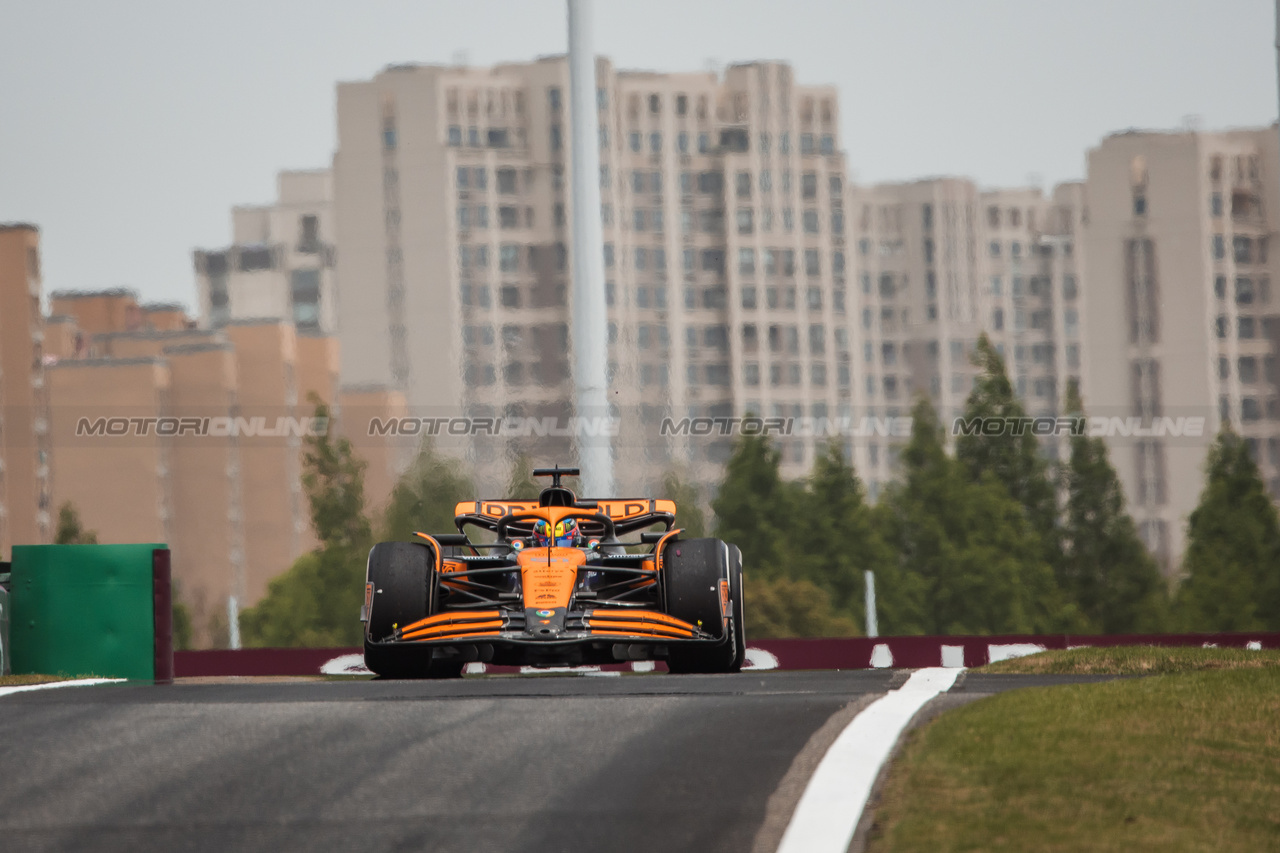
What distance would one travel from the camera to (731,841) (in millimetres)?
6738

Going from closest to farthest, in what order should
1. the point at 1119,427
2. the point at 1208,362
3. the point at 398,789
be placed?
the point at 398,789 → the point at 1208,362 → the point at 1119,427

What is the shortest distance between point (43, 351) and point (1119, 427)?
6890cm

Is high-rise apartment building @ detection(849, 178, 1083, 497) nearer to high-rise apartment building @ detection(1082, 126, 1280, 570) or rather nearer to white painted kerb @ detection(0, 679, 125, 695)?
high-rise apartment building @ detection(1082, 126, 1280, 570)

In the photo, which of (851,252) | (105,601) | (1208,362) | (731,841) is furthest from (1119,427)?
(731,841)

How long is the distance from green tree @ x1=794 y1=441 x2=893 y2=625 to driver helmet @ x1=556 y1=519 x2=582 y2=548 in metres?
43.8

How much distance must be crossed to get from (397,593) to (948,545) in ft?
160

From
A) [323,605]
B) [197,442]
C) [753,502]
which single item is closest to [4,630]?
[753,502]

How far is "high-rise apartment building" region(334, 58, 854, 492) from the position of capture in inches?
3900

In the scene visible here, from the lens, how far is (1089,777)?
762cm

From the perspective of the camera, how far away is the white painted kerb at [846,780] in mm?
6680

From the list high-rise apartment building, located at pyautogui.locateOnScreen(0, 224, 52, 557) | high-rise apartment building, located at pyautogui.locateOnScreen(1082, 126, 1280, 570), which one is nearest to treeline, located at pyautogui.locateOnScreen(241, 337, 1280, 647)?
high-rise apartment building, located at pyautogui.locateOnScreen(0, 224, 52, 557)

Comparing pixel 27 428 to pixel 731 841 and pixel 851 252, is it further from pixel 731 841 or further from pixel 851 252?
pixel 731 841

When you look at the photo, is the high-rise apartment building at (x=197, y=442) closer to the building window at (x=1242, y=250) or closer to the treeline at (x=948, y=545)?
the treeline at (x=948, y=545)

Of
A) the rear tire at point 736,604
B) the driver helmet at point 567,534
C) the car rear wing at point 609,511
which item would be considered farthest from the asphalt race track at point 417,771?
the car rear wing at point 609,511
